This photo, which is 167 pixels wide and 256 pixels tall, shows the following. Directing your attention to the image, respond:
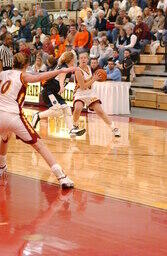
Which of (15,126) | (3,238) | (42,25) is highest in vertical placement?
(42,25)

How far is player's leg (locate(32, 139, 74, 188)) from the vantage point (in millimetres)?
7594

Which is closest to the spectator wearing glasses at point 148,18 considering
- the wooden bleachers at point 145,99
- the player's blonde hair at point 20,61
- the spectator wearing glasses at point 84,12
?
the spectator wearing glasses at point 84,12

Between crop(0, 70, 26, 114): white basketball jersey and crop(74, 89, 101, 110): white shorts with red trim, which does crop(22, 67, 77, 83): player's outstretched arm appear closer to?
crop(0, 70, 26, 114): white basketball jersey

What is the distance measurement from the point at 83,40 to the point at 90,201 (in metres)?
13.7

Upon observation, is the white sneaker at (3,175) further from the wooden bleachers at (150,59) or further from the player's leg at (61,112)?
the wooden bleachers at (150,59)

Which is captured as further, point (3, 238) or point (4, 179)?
point (4, 179)

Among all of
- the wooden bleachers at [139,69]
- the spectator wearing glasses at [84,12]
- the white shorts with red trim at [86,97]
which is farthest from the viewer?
the spectator wearing glasses at [84,12]

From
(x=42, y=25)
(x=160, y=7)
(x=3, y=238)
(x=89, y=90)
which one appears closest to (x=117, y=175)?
(x=3, y=238)

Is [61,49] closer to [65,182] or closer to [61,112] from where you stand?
[61,112]

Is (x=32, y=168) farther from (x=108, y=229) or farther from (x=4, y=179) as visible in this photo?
(x=108, y=229)

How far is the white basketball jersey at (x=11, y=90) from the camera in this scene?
7.53 meters

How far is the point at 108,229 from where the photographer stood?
6.02m

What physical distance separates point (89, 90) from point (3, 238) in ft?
21.8

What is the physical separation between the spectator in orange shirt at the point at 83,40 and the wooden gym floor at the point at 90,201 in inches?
354
